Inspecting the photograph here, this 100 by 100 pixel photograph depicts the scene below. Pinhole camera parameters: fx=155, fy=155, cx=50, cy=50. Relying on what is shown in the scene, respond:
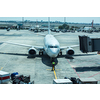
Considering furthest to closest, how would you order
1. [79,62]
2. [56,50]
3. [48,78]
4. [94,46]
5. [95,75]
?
1. [79,62]
2. [56,50]
3. [94,46]
4. [95,75]
5. [48,78]

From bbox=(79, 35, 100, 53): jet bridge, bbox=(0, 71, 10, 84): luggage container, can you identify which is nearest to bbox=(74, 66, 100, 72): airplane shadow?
bbox=(79, 35, 100, 53): jet bridge

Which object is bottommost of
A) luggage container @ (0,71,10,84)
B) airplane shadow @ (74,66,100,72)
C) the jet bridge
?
airplane shadow @ (74,66,100,72)

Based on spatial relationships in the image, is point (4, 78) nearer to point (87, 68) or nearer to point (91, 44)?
point (91, 44)

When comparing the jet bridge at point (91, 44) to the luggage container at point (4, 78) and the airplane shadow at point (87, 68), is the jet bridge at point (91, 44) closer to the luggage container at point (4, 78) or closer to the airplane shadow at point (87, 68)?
the airplane shadow at point (87, 68)

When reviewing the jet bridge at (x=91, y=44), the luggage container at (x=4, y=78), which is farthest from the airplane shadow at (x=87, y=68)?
the luggage container at (x=4, y=78)

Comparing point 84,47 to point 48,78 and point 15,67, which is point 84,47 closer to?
point 48,78

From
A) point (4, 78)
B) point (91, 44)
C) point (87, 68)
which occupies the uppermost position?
point (91, 44)

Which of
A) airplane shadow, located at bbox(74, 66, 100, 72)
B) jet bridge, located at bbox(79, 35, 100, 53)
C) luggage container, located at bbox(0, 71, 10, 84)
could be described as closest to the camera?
luggage container, located at bbox(0, 71, 10, 84)

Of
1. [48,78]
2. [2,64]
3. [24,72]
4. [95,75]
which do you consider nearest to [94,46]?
[95,75]

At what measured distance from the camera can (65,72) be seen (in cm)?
2778

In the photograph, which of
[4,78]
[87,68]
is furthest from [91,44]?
[4,78]

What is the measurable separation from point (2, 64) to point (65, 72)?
1358 centimetres

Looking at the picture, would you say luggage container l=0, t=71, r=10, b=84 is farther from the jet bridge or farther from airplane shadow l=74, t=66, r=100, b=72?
the jet bridge

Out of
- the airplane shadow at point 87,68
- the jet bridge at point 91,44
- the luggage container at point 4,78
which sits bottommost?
the airplane shadow at point 87,68
